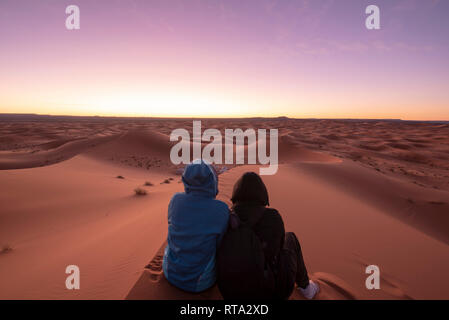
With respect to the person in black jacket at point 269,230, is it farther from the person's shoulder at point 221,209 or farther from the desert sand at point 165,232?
the desert sand at point 165,232

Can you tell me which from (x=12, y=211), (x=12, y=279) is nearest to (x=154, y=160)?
(x=12, y=211)

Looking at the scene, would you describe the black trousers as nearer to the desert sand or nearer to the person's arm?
the desert sand

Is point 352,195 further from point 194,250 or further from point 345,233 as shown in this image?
point 194,250

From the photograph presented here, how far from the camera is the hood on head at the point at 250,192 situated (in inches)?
88.1

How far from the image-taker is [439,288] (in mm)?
2973

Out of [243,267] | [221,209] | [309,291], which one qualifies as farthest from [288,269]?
[221,209]

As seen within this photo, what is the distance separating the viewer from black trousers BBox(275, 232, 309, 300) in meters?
2.12

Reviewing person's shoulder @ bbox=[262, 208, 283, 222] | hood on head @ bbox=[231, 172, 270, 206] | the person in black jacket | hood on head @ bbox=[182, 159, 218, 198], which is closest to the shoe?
the person in black jacket

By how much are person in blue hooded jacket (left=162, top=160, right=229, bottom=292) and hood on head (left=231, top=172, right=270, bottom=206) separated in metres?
0.26

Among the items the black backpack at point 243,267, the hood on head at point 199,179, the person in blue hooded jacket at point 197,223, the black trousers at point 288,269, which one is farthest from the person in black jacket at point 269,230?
the hood on head at point 199,179

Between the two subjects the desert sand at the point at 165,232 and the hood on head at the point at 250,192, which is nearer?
the hood on head at the point at 250,192

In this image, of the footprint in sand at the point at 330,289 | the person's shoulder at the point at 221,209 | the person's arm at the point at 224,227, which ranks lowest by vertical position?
the footprint in sand at the point at 330,289

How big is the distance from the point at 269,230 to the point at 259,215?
170mm
